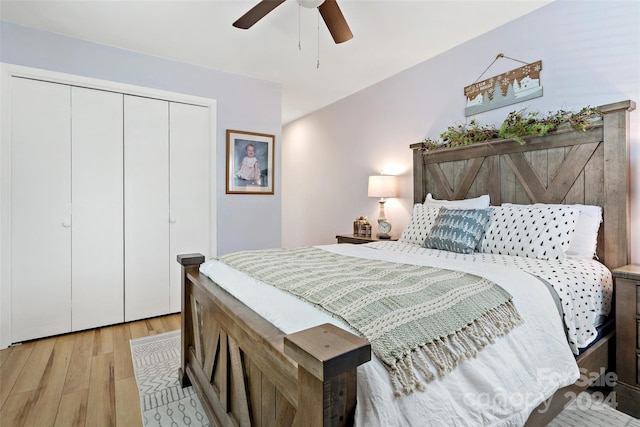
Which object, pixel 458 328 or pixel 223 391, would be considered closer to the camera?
pixel 458 328

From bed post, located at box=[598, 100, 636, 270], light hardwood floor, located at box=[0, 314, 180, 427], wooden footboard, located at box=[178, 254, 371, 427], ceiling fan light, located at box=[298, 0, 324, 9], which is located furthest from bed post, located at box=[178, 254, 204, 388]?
bed post, located at box=[598, 100, 636, 270]

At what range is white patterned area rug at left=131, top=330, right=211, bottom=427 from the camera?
1632 millimetres

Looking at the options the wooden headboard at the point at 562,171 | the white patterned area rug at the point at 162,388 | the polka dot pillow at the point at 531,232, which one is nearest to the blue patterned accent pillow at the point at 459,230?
the polka dot pillow at the point at 531,232

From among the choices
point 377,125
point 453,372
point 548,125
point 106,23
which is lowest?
point 453,372

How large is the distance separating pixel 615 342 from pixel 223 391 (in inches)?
80.3

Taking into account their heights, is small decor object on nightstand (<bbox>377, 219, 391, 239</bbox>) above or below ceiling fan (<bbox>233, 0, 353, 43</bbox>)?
below

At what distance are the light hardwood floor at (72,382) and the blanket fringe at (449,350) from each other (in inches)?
60.4

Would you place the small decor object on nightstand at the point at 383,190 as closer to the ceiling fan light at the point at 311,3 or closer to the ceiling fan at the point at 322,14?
the ceiling fan at the point at 322,14

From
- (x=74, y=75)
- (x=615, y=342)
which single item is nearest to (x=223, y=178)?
(x=74, y=75)

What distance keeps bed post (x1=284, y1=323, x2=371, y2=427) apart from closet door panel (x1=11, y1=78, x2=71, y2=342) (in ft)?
9.72

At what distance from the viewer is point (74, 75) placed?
2.77 meters

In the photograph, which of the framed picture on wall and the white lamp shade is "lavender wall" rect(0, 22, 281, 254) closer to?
the framed picture on wall

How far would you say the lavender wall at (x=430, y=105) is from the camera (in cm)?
207

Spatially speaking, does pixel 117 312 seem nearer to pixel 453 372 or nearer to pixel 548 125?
pixel 453 372
